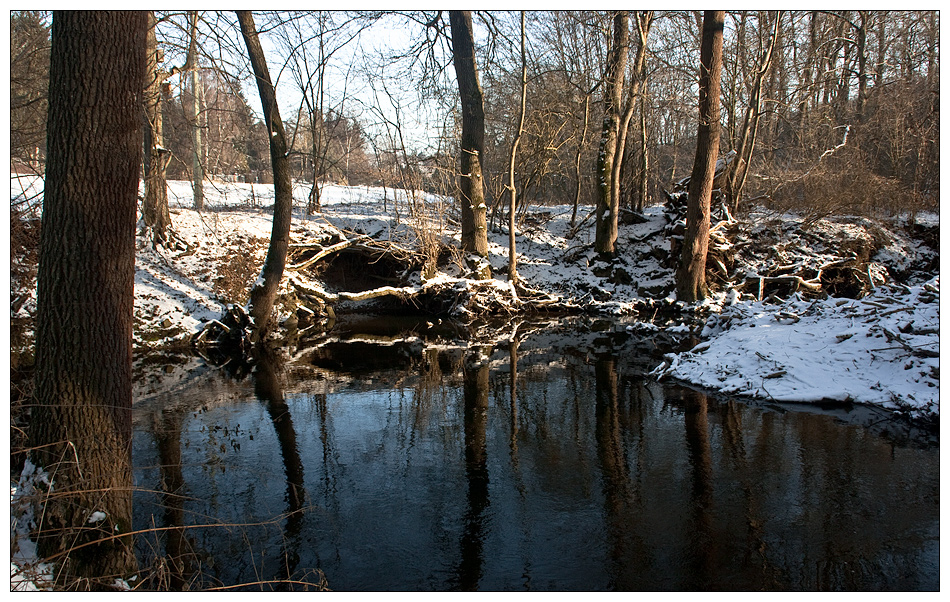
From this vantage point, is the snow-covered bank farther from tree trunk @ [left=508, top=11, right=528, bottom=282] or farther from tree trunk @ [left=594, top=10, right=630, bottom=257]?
tree trunk @ [left=594, top=10, right=630, bottom=257]

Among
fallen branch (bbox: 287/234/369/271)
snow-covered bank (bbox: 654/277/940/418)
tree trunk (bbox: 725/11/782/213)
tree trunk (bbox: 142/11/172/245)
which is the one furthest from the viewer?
tree trunk (bbox: 725/11/782/213)

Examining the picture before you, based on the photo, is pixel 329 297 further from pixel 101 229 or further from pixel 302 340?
pixel 101 229

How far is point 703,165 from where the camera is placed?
45.6 feet

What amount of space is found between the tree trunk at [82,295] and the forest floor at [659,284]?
17.8 ft

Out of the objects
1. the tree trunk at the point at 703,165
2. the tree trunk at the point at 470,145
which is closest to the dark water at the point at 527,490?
the tree trunk at the point at 703,165

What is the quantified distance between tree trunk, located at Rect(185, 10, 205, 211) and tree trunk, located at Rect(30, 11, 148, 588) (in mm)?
4188

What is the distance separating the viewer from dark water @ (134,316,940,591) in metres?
4.52

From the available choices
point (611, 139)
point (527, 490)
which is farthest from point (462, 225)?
point (527, 490)

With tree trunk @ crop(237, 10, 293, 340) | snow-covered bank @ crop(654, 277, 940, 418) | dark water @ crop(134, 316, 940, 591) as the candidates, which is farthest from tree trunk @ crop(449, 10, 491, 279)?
dark water @ crop(134, 316, 940, 591)

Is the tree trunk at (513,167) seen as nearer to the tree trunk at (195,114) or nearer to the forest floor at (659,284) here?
the forest floor at (659,284)

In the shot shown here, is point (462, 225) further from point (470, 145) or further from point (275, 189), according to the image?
point (275, 189)

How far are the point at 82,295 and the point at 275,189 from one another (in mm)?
8881

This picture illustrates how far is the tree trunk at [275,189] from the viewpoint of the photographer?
473 inches

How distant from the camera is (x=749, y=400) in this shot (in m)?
8.76
